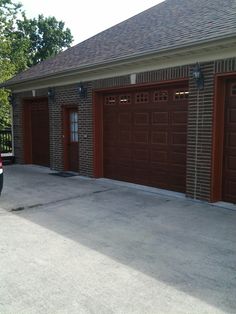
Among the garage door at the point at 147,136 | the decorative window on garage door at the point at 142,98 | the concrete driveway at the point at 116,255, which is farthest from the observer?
the decorative window on garage door at the point at 142,98

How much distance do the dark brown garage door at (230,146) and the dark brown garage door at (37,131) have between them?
7.11m

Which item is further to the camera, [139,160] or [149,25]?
[149,25]

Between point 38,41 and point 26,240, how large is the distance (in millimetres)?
35540

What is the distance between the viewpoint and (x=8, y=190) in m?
8.43

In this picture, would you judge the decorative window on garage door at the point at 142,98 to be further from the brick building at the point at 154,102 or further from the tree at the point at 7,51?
the tree at the point at 7,51

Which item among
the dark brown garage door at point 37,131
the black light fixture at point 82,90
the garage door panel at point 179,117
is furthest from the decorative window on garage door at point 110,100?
the dark brown garage door at point 37,131

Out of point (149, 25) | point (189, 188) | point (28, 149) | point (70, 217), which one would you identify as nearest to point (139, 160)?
point (189, 188)

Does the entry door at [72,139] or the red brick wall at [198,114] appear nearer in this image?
the red brick wall at [198,114]

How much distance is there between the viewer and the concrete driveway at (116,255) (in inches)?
130

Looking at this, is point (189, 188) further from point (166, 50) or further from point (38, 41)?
point (38, 41)

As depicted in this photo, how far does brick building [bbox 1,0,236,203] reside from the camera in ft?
21.9

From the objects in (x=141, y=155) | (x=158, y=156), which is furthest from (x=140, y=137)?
(x=158, y=156)

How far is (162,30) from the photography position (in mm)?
8375

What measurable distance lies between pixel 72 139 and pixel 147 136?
3363 millimetres
